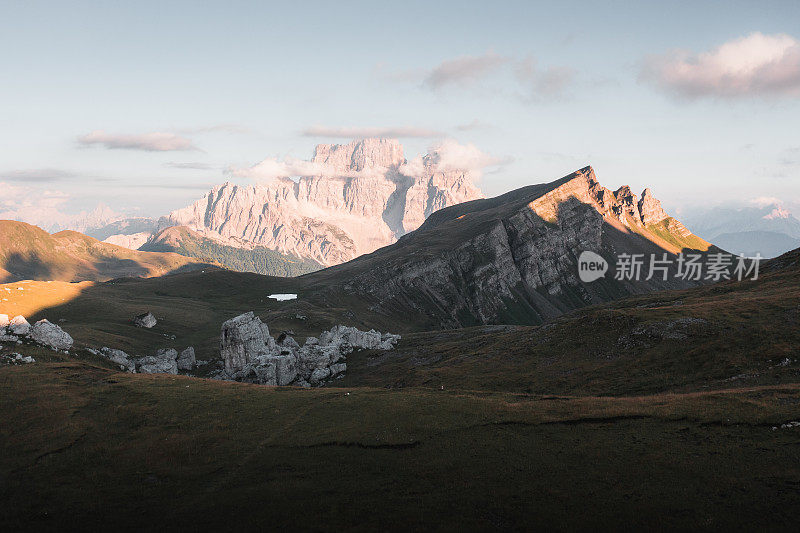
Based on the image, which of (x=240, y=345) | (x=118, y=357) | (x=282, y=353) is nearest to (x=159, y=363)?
(x=118, y=357)

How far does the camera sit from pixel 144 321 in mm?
171875

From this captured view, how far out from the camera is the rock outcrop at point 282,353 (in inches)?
4582

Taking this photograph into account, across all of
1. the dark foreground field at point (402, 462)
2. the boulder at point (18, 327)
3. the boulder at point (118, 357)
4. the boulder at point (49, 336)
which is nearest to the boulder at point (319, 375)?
the boulder at point (118, 357)

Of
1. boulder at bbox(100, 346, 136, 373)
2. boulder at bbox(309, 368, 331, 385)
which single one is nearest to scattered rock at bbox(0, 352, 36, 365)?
boulder at bbox(100, 346, 136, 373)

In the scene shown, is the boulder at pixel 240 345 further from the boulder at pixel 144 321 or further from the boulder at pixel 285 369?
the boulder at pixel 144 321

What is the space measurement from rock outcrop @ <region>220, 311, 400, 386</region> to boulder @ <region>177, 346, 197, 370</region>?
422 inches

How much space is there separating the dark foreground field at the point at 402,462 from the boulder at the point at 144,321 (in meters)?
126

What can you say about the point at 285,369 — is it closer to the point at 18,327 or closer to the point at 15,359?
the point at 15,359

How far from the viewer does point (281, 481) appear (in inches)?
1355

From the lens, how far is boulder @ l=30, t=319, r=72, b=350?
91688mm

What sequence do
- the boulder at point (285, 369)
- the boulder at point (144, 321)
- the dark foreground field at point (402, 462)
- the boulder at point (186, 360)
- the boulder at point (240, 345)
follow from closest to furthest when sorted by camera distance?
1. the dark foreground field at point (402, 462)
2. the boulder at point (285, 369)
3. the boulder at point (240, 345)
4. the boulder at point (186, 360)
5. the boulder at point (144, 321)

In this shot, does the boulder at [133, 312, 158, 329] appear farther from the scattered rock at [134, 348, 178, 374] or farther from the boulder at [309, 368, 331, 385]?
the boulder at [309, 368, 331, 385]

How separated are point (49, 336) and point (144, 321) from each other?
8264 cm

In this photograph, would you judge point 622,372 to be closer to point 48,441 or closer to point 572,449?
point 572,449
